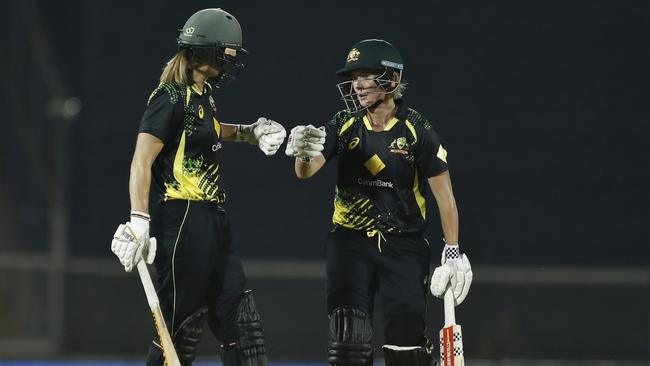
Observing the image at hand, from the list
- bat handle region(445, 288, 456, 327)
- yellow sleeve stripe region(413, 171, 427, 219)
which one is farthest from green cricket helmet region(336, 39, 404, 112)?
bat handle region(445, 288, 456, 327)

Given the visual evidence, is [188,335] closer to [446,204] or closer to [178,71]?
[178,71]

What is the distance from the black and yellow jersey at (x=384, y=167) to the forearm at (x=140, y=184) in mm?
920

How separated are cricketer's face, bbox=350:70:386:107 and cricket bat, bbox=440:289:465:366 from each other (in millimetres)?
951

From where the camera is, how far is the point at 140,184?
4645 millimetres

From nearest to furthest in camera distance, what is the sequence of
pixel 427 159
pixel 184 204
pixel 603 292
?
pixel 184 204 → pixel 427 159 → pixel 603 292

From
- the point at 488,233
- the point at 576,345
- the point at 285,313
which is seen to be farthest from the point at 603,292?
the point at 285,313

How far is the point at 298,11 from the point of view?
909cm

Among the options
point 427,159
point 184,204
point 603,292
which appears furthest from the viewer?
point 603,292

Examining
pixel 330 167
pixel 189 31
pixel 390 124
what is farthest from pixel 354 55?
Answer: pixel 330 167

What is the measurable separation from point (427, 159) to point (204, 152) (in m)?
1.07

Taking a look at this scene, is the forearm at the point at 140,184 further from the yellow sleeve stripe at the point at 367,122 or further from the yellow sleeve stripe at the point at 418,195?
the yellow sleeve stripe at the point at 418,195

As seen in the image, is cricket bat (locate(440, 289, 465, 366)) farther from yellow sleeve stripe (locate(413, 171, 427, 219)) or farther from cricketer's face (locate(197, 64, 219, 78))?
cricketer's face (locate(197, 64, 219, 78))

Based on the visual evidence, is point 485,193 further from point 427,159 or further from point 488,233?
point 427,159

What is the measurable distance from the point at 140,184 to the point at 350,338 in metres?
1.17
